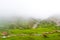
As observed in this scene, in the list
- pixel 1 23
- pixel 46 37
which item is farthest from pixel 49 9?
pixel 46 37

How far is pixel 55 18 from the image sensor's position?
78.3 metres

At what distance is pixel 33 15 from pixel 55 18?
8784 millimetres

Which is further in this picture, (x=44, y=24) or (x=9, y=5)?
(x=9, y=5)

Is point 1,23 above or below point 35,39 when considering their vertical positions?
above

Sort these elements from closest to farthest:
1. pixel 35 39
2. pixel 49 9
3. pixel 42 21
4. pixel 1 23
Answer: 1. pixel 35 39
2. pixel 1 23
3. pixel 42 21
4. pixel 49 9

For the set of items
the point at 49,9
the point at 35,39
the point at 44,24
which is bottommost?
the point at 35,39

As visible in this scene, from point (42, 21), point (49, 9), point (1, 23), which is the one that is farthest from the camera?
point (49, 9)

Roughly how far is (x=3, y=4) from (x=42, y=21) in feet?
97.3

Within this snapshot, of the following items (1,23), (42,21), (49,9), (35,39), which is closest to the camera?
(35,39)

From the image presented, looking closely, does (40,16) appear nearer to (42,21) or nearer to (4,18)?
(42,21)

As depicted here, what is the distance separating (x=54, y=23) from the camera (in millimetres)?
77875

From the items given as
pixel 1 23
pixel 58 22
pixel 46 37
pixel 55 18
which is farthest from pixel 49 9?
pixel 46 37

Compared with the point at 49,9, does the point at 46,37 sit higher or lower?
lower

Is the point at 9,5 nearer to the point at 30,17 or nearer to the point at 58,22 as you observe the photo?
the point at 30,17
